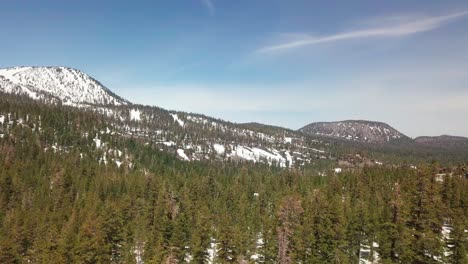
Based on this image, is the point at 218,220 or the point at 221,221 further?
the point at 218,220

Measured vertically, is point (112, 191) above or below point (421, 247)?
below

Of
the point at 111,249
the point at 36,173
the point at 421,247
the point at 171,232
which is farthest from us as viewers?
the point at 36,173

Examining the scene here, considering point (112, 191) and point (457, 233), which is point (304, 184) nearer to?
point (112, 191)

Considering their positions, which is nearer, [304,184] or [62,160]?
[304,184]

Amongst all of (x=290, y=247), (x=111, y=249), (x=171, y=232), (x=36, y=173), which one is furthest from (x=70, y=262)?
(x=36, y=173)

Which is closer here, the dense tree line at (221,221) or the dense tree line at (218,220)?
the dense tree line at (221,221)

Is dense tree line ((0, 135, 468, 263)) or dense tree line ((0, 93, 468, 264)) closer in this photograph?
dense tree line ((0, 135, 468, 263))

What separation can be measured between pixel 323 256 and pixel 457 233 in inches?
775

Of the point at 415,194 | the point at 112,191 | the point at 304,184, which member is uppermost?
the point at 415,194

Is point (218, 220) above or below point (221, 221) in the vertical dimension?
below

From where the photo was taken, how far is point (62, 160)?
15188 centimetres

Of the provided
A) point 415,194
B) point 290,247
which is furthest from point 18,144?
point 415,194

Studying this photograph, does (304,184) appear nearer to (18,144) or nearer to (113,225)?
(113,225)

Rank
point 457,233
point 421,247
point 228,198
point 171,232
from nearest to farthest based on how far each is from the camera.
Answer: point 421,247 → point 457,233 → point 171,232 → point 228,198
